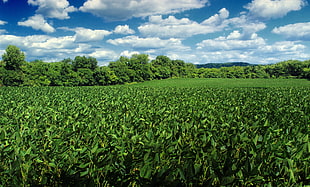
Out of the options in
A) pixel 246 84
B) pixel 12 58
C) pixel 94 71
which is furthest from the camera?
pixel 94 71

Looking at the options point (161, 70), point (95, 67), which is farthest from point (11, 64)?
point (161, 70)

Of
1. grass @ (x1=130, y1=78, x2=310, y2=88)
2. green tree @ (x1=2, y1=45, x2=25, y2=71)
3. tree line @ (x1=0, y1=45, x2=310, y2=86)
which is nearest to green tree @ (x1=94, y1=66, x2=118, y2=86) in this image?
tree line @ (x1=0, y1=45, x2=310, y2=86)

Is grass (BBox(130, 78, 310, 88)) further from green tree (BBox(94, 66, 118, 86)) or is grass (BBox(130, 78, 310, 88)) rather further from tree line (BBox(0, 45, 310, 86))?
tree line (BBox(0, 45, 310, 86))

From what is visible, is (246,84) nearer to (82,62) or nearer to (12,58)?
(82,62)

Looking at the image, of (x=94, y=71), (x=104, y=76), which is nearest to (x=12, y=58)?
(x=94, y=71)

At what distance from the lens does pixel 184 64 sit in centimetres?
15900

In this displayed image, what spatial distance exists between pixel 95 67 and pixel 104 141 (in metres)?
103

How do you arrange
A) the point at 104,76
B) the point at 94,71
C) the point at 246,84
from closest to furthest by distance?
the point at 246,84
the point at 104,76
the point at 94,71

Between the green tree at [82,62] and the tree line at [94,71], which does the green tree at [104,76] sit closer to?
the tree line at [94,71]

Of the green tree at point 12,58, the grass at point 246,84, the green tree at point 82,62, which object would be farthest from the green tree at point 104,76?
the green tree at point 12,58

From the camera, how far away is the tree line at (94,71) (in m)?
79.8

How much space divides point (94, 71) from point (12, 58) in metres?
32.2

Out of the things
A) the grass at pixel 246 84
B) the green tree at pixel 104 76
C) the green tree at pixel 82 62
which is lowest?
the grass at pixel 246 84

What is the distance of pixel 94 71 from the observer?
97938 mm
